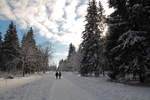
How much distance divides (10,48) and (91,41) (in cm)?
2601

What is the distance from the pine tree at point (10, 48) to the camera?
166 feet

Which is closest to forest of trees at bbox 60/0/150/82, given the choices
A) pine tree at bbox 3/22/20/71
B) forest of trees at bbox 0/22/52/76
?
forest of trees at bbox 0/22/52/76

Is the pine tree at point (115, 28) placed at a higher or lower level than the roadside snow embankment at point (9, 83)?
higher

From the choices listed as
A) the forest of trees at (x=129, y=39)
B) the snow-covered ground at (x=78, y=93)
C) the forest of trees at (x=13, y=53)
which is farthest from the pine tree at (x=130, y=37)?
the forest of trees at (x=13, y=53)

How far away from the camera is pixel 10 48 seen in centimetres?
5144

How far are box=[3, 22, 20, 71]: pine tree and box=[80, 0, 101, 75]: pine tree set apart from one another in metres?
21.3

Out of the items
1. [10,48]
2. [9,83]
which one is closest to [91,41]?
[9,83]

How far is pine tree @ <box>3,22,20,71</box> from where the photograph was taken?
50.7 meters

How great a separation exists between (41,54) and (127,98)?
59606mm

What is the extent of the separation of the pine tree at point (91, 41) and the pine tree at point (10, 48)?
21.3m

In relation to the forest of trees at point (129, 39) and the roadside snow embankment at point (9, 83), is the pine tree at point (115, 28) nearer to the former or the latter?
the forest of trees at point (129, 39)

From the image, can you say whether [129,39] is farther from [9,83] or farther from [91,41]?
[91,41]

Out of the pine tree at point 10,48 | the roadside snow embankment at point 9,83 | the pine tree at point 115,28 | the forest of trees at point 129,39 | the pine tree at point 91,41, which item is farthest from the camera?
the pine tree at point 10,48

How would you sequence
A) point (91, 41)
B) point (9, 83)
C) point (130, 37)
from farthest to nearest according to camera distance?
point (91, 41), point (9, 83), point (130, 37)
